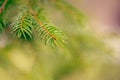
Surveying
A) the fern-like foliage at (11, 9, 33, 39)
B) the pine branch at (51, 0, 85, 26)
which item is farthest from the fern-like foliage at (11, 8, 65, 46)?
the pine branch at (51, 0, 85, 26)

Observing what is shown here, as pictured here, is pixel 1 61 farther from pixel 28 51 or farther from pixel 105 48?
pixel 105 48

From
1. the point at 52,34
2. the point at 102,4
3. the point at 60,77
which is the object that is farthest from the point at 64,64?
the point at 102,4

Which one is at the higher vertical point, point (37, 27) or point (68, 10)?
point (68, 10)

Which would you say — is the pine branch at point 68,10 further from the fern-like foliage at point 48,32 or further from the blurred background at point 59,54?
the fern-like foliage at point 48,32

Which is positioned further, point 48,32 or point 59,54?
point 59,54

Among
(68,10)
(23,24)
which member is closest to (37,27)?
(23,24)

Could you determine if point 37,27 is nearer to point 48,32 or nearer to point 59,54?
point 48,32

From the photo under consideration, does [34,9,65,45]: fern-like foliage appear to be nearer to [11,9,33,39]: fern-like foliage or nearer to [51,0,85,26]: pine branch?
[11,9,33,39]: fern-like foliage

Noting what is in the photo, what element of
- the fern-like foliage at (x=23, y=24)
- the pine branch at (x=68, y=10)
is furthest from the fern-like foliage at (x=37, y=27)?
the pine branch at (x=68, y=10)
